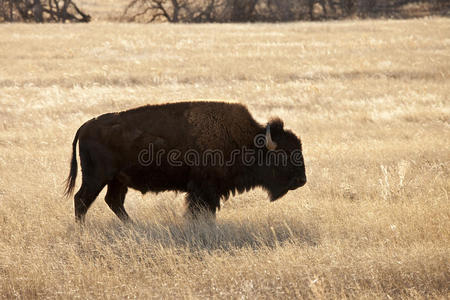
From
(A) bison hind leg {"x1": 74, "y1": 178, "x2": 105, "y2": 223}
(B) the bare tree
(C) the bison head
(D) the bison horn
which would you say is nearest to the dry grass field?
(A) bison hind leg {"x1": 74, "y1": 178, "x2": 105, "y2": 223}

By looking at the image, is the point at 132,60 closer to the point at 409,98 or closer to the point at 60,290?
the point at 409,98

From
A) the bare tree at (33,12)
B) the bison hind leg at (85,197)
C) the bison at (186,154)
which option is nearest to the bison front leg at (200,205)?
the bison at (186,154)

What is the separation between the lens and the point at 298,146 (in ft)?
20.4

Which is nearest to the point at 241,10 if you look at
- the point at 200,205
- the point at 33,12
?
the point at 33,12

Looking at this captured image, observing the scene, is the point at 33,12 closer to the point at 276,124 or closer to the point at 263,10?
the point at 263,10

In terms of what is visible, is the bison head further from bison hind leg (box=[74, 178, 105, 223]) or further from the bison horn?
bison hind leg (box=[74, 178, 105, 223])

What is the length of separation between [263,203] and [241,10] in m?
31.9

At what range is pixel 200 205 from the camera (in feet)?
19.4

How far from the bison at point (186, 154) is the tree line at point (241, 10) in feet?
103

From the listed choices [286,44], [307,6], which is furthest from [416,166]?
[307,6]

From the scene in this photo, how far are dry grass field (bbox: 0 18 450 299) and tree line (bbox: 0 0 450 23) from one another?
1931cm

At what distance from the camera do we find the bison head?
20.3ft

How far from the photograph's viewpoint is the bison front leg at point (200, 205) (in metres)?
5.88

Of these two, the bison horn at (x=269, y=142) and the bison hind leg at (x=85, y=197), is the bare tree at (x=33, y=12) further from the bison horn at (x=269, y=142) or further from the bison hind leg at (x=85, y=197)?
the bison horn at (x=269, y=142)
